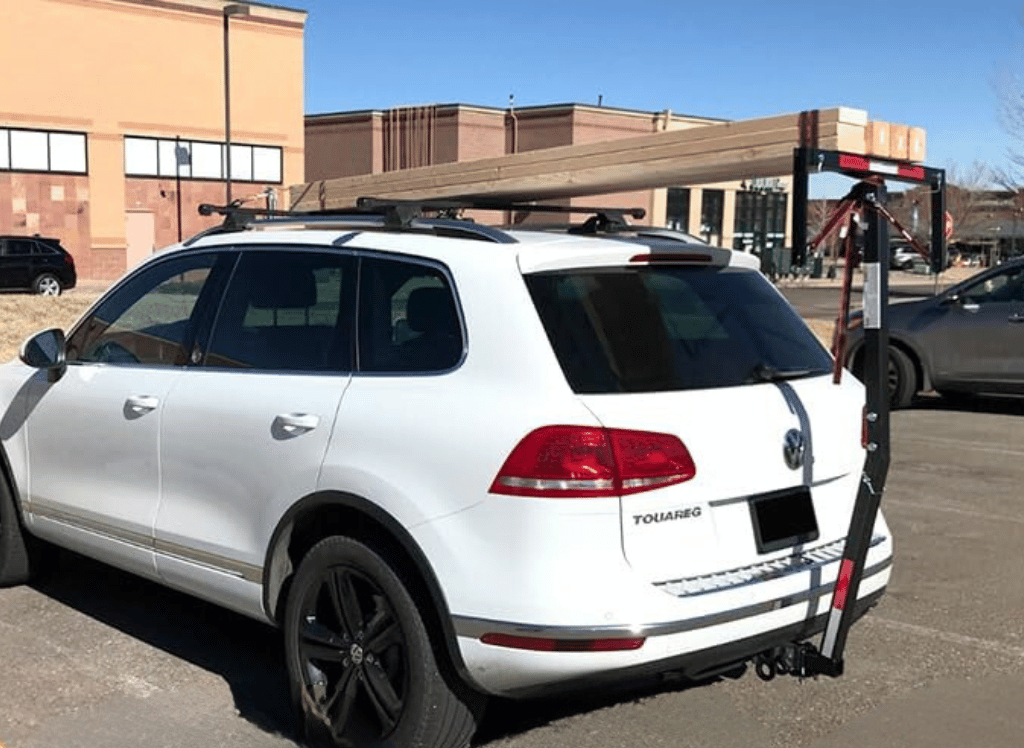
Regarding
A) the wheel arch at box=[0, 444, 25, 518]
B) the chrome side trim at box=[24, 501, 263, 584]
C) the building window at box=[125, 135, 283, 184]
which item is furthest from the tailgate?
the building window at box=[125, 135, 283, 184]

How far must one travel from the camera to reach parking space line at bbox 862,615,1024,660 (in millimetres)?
4852

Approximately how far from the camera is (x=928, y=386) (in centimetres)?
1163

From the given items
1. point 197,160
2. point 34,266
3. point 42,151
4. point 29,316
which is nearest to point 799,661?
point 29,316

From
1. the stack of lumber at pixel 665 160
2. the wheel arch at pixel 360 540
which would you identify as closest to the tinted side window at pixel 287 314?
the wheel arch at pixel 360 540

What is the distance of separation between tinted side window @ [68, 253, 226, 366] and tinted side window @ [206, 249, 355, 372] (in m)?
0.22

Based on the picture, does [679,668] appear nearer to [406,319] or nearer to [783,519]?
[783,519]

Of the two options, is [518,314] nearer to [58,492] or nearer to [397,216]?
[397,216]

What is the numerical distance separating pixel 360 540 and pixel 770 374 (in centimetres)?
147

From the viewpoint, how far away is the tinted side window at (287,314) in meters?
3.98

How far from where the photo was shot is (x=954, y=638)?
16.4 ft

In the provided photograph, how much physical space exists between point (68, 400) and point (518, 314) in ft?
8.03

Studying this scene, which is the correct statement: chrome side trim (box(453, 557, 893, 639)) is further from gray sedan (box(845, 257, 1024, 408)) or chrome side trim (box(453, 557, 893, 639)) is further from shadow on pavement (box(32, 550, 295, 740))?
gray sedan (box(845, 257, 1024, 408))

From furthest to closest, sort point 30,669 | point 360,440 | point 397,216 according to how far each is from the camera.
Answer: point 30,669, point 397,216, point 360,440

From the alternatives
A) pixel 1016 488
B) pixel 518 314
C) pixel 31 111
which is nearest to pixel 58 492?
pixel 518 314
